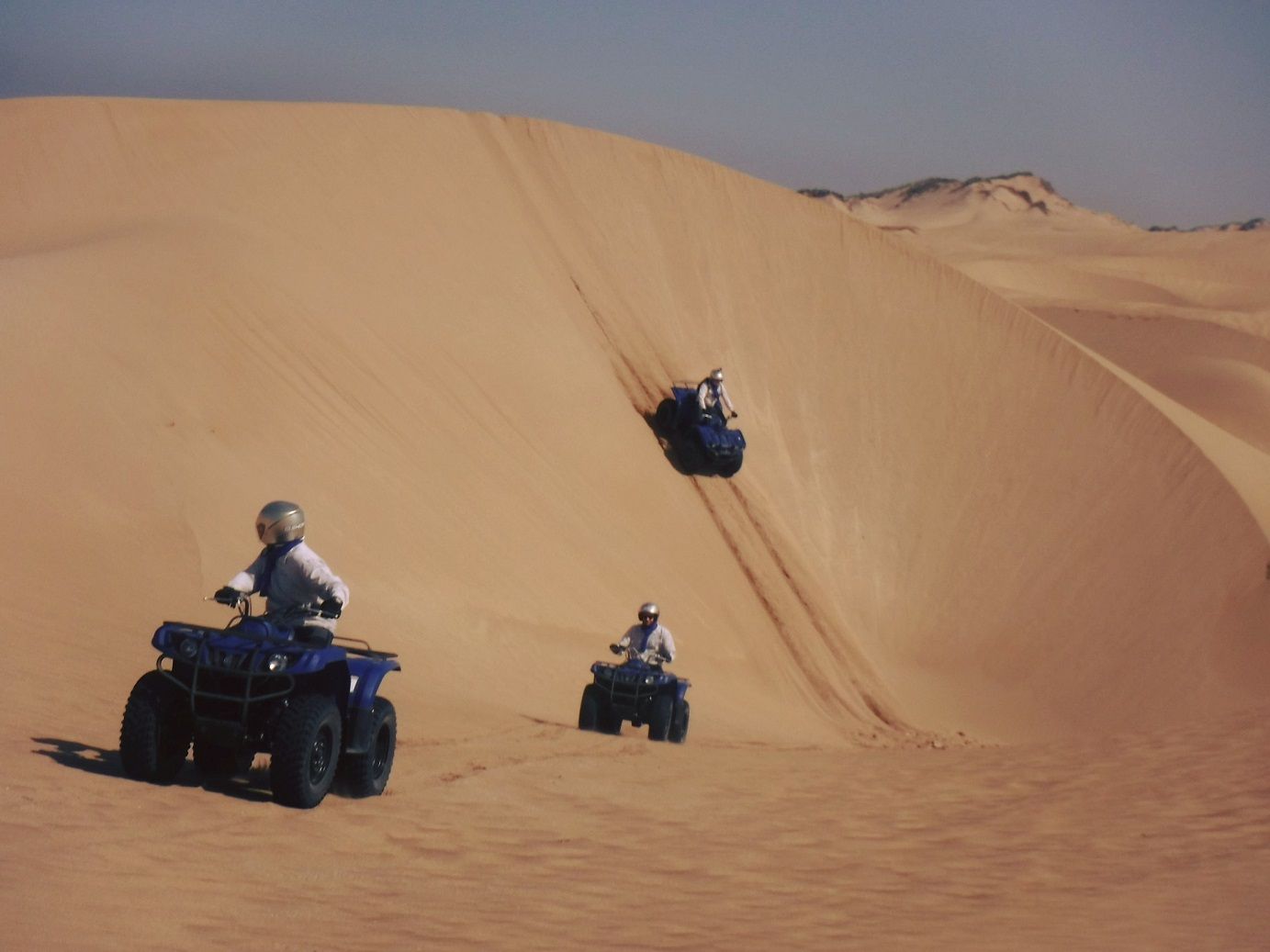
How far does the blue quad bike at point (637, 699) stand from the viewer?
538 inches

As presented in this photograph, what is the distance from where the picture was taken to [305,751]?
8008 mm

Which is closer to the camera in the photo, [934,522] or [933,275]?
[934,522]

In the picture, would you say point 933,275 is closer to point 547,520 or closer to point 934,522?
point 934,522

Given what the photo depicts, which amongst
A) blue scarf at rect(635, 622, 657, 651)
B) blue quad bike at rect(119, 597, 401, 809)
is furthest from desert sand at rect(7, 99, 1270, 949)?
blue scarf at rect(635, 622, 657, 651)

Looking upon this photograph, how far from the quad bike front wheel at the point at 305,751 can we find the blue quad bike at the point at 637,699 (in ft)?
17.9

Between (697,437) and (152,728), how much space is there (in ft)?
58.4

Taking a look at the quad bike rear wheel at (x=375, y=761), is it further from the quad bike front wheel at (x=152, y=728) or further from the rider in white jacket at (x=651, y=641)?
the rider in white jacket at (x=651, y=641)

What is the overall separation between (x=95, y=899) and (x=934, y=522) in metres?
24.0

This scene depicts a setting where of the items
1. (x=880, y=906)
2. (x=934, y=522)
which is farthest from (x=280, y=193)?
(x=880, y=906)

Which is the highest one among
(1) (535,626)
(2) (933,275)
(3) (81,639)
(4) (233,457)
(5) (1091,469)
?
(2) (933,275)

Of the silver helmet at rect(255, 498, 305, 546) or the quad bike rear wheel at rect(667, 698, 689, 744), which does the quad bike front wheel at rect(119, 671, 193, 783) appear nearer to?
the silver helmet at rect(255, 498, 305, 546)

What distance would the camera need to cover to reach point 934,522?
2859 centimetres

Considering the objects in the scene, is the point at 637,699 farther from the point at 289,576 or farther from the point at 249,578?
the point at 249,578

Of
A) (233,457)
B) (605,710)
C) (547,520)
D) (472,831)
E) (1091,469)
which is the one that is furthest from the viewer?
(1091,469)
